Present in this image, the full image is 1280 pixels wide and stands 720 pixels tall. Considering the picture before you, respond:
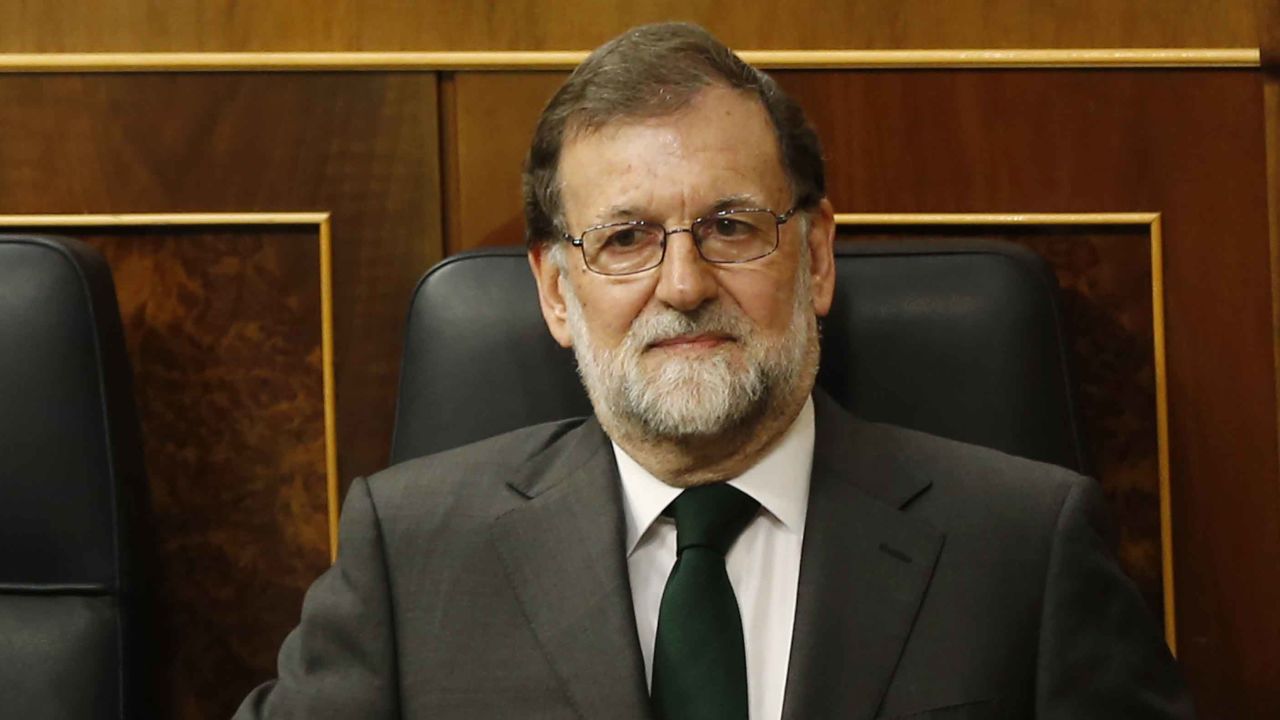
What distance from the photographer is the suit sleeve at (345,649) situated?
1.36m

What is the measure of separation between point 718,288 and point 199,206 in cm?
68

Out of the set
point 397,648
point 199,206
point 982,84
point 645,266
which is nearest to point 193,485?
point 199,206

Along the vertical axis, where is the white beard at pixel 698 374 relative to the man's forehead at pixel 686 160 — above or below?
below

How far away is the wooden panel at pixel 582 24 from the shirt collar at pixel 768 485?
52 cm

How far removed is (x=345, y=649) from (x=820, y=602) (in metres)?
0.42

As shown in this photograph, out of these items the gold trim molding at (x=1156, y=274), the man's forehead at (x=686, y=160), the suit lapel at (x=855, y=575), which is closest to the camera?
the suit lapel at (x=855, y=575)

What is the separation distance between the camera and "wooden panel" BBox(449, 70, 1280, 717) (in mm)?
1747

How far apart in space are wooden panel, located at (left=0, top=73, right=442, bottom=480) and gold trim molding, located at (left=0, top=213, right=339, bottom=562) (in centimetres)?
1

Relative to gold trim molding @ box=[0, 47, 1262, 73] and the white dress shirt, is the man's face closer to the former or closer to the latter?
the white dress shirt

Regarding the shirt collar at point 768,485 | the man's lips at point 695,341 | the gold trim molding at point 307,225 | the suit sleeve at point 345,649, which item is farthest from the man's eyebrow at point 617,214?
the gold trim molding at point 307,225

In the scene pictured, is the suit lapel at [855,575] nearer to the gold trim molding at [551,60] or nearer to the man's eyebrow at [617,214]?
the man's eyebrow at [617,214]

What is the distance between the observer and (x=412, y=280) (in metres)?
1.77

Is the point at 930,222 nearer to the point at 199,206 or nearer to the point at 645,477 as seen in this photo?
the point at 645,477

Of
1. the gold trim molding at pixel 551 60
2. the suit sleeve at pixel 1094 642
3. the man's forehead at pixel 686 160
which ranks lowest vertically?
the suit sleeve at pixel 1094 642
